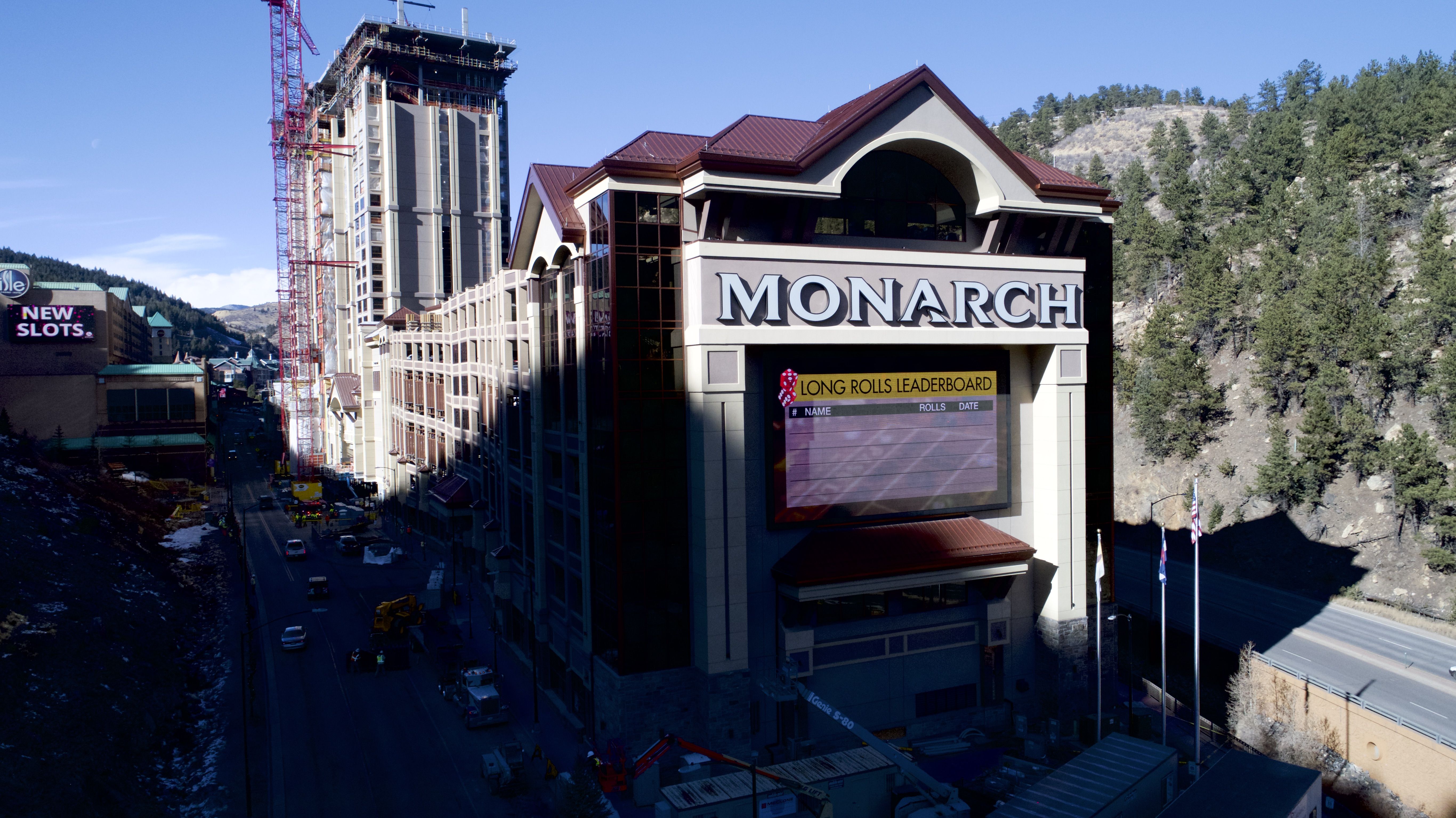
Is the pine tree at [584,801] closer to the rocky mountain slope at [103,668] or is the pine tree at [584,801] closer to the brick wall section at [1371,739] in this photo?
the rocky mountain slope at [103,668]

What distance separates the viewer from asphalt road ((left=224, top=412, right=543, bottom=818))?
3703 centimetres

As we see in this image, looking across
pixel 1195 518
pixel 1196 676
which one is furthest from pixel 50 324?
pixel 1196 676

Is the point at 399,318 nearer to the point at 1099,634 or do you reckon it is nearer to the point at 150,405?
the point at 150,405

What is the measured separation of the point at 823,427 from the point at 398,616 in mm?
33688

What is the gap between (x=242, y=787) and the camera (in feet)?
126

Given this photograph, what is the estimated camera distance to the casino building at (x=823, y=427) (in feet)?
125

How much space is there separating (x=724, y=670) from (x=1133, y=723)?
19782 mm

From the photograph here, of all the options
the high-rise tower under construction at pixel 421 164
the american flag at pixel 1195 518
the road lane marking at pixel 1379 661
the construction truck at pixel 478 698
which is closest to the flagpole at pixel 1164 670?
the american flag at pixel 1195 518

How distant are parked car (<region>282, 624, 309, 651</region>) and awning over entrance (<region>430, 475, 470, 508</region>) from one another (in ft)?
54.9

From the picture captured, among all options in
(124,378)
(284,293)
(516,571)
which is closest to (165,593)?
(516,571)

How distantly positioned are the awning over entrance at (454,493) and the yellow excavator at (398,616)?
36.0 ft

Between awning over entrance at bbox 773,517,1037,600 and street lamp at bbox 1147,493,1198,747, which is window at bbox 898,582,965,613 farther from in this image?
street lamp at bbox 1147,493,1198,747

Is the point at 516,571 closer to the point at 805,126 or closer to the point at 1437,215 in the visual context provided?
the point at 805,126

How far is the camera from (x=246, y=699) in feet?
157
